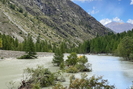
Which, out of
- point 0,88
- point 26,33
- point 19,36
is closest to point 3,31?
point 19,36

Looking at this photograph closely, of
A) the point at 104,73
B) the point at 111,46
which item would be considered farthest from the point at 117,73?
the point at 111,46

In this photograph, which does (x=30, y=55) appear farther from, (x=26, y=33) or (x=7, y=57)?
(x=26, y=33)

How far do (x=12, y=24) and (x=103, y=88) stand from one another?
14598cm

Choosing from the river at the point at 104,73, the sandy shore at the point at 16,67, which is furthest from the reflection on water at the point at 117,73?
the sandy shore at the point at 16,67

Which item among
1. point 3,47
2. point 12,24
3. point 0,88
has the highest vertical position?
point 12,24

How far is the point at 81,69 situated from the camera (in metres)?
31.4

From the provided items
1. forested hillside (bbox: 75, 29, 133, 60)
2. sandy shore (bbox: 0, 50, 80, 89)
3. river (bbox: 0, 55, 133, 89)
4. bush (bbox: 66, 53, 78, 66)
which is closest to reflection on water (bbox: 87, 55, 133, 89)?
river (bbox: 0, 55, 133, 89)

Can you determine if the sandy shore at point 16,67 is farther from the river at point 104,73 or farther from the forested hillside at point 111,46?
the forested hillside at point 111,46

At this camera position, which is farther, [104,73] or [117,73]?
[117,73]

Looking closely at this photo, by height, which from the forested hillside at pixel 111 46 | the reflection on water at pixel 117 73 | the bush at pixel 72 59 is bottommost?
the reflection on water at pixel 117 73

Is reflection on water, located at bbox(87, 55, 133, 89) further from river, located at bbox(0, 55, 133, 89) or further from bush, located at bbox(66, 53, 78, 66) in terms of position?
bush, located at bbox(66, 53, 78, 66)

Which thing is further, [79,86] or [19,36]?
[19,36]

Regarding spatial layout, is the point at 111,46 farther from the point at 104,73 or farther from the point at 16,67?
the point at 16,67

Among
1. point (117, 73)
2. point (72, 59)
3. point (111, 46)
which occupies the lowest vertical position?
point (117, 73)
